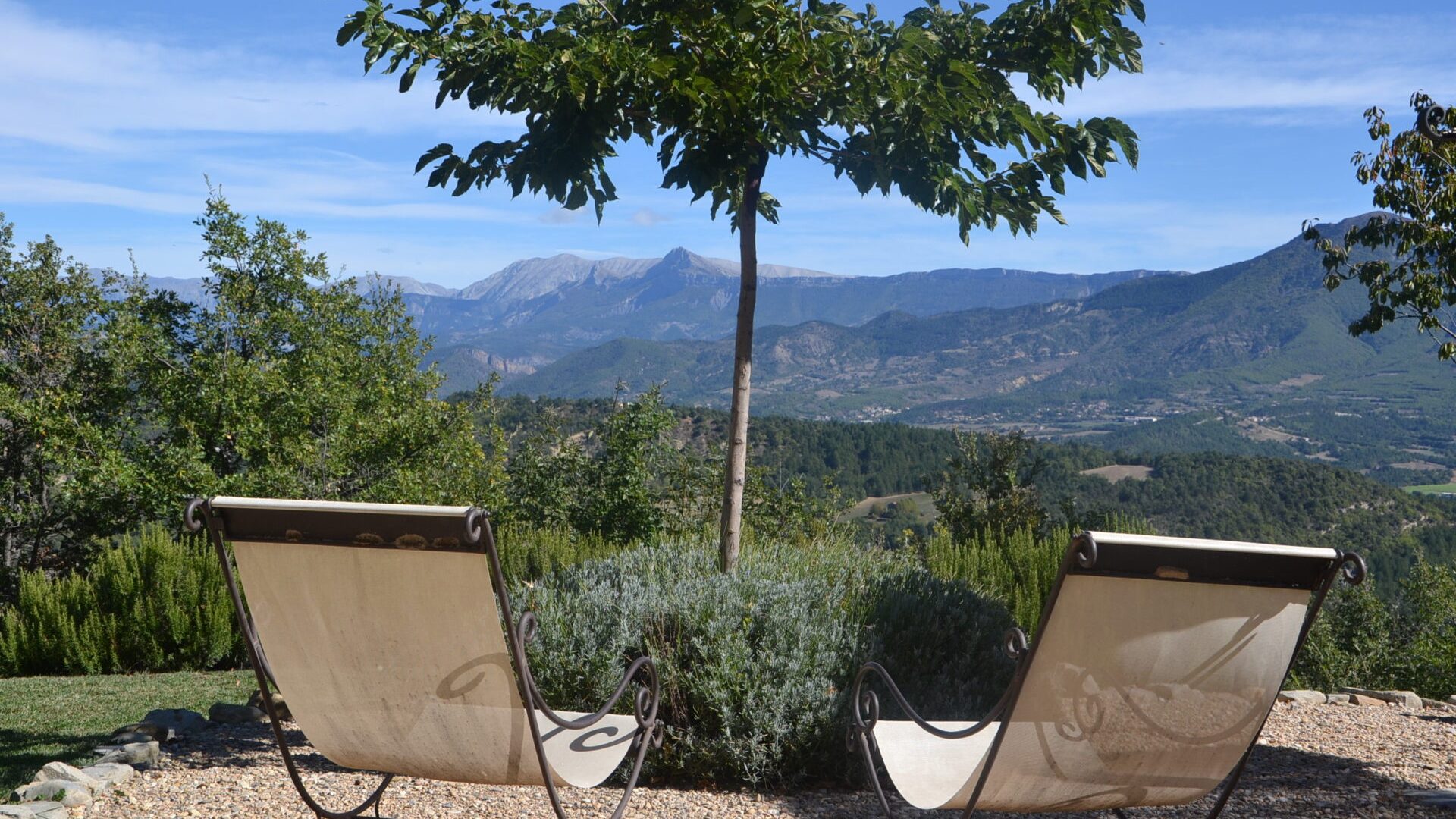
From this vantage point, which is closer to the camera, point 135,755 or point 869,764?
point 869,764

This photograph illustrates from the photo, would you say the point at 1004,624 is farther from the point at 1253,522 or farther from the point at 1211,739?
the point at 1253,522

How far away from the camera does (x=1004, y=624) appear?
4.25m

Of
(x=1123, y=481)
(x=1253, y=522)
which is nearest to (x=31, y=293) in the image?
(x=1253, y=522)

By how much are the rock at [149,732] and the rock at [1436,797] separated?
4423 millimetres

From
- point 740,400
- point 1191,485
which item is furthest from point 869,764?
point 1191,485

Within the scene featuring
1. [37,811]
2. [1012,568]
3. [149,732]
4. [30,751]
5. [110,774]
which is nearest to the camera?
[37,811]

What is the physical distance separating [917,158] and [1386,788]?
2860 mm

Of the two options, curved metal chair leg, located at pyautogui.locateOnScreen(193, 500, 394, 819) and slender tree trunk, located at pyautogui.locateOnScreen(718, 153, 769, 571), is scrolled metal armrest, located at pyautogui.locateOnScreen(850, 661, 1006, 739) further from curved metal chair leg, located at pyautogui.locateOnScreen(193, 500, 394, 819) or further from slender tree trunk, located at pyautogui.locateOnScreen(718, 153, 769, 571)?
slender tree trunk, located at pyautogui.locateOnScreen(718, 153, 769, 571)

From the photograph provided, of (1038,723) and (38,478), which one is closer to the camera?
(1038,723)

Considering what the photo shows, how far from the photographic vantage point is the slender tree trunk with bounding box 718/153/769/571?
4.50 meters

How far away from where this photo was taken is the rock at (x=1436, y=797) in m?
3.12

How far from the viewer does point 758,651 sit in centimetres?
353

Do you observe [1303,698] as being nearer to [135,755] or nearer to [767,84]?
[767,84]

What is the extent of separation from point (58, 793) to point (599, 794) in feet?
5.35
